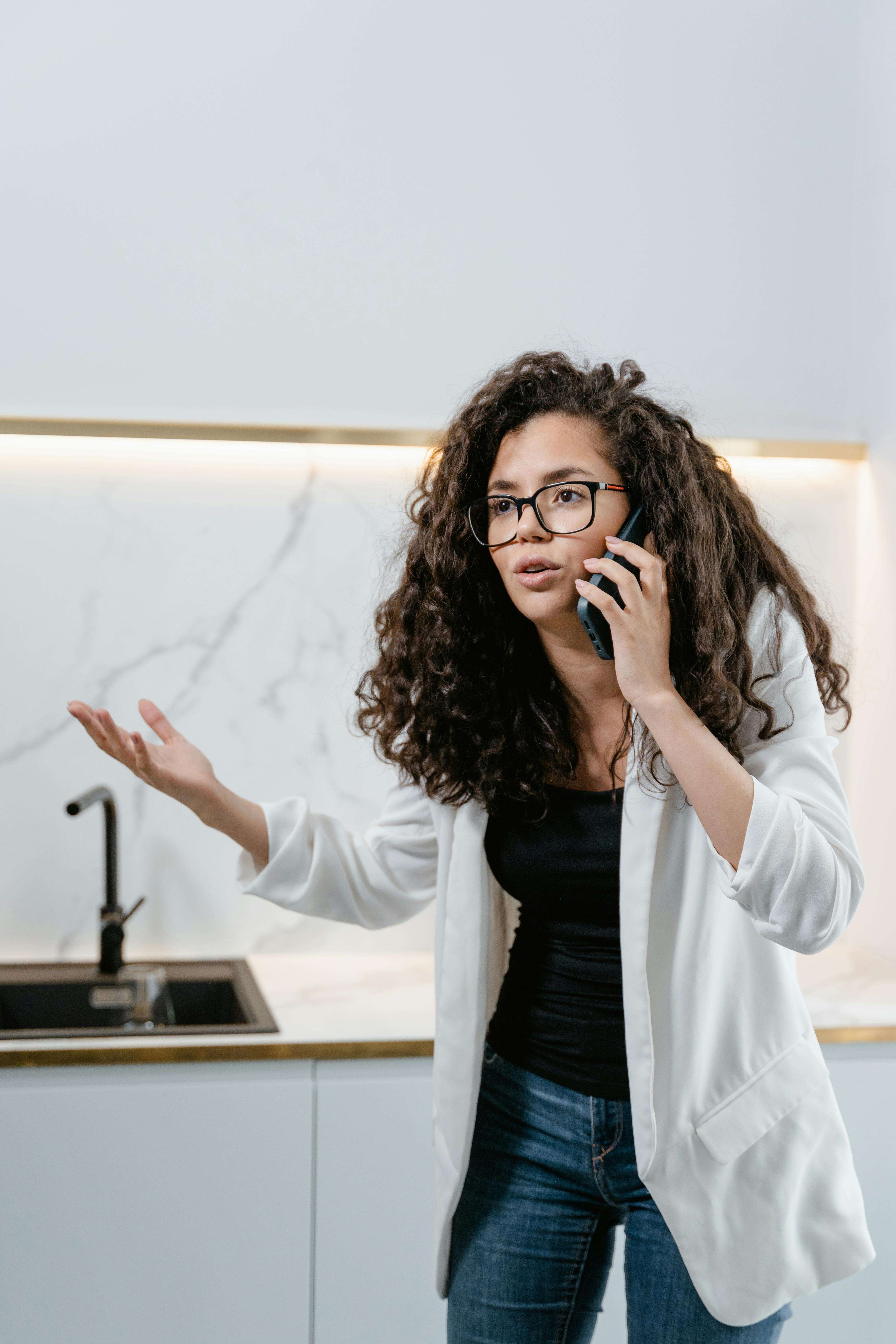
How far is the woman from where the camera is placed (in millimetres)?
952

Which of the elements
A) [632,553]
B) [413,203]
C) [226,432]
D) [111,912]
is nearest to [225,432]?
[226,432]

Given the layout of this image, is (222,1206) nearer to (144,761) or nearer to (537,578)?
(144,761)

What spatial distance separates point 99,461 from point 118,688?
14.1 inches

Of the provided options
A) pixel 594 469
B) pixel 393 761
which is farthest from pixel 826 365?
pixel 393 761

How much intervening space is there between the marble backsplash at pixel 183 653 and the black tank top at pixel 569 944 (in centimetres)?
70

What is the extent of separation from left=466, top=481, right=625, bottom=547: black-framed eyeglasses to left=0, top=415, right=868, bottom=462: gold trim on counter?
0.64m

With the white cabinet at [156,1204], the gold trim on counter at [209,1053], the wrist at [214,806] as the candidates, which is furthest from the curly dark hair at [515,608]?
the white cabinet at [156,1204]

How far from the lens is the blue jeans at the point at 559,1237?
3.25 feet

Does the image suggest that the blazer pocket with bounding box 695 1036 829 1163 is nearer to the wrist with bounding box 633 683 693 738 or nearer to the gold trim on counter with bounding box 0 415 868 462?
the wrist with bounding box 633 683 693 738

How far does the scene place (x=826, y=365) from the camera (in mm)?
1935

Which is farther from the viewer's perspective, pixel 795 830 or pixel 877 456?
pixel 877 456

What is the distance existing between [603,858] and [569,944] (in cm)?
10

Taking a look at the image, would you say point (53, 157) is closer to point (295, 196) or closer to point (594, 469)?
point (295, 196)

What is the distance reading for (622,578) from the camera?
955 millimetres
